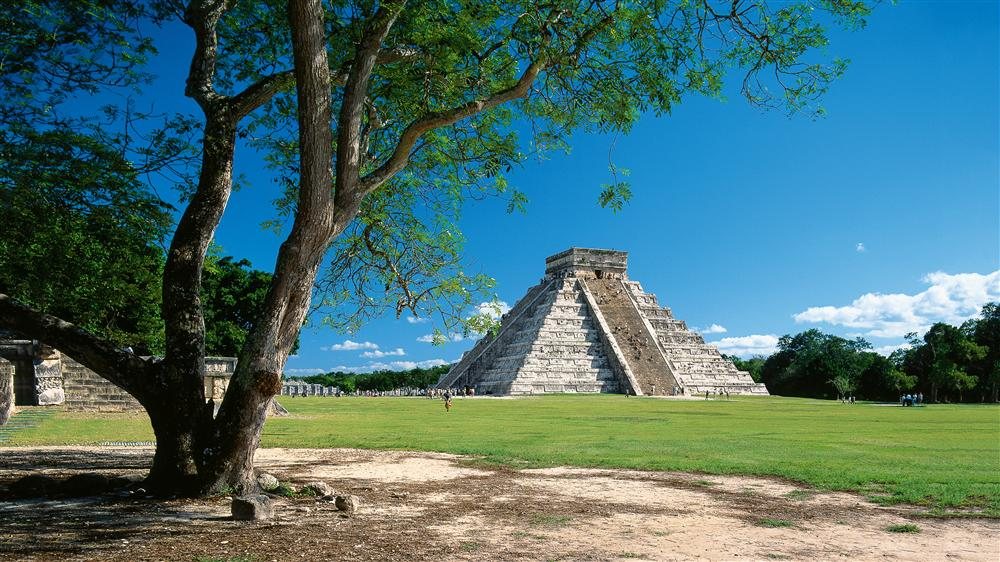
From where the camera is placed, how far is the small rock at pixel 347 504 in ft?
21.0

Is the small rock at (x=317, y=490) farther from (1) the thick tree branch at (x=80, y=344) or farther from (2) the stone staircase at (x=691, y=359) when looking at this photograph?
(2) the stone staircase at (x=691, y=359)

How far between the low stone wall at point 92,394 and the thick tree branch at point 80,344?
14.5m

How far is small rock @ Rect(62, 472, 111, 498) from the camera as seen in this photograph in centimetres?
726

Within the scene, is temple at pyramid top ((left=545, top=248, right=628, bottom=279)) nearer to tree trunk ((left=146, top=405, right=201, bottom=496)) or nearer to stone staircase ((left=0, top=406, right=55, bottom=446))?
stone staircase ((left=0, top=406, right=55, bottom=446))

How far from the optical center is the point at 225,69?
31.3 ft

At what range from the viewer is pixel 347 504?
6414 mm

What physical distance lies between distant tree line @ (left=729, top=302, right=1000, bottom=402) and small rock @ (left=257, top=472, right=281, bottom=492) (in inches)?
2219

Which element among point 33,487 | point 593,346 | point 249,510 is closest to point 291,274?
point 249,510

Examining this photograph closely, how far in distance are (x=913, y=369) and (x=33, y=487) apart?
68211mm

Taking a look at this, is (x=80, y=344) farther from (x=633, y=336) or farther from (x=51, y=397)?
(x=633, y=336)

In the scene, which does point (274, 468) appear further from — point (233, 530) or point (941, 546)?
point (941, 546)

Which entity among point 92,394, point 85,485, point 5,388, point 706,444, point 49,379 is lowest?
point 706,444

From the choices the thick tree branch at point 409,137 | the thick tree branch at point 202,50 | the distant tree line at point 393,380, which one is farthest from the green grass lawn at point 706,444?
the distant tree line at point 393,380

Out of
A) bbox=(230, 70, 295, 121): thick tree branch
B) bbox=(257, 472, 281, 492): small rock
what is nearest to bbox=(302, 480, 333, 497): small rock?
bbox=(257, 472, 281, 492): small rock
